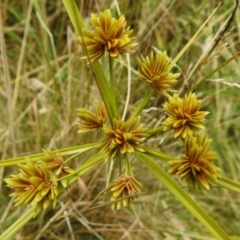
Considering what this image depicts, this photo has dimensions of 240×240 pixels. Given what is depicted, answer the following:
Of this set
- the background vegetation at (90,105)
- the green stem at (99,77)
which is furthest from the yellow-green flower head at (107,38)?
the background vegetation at (90,105)

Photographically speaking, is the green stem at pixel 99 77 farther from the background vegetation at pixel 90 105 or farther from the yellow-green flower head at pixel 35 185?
the background vegetation at pixel 90 105

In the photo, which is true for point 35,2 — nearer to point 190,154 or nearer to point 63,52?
point 63,52

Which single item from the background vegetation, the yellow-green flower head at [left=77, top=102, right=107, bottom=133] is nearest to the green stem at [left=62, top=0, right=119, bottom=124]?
the yellow-green flower head at [left=77, top=102, right=107, bottom=133]

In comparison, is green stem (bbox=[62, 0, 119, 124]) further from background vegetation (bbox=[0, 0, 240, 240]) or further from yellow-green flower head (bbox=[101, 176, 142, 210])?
background vegetation (bbox=[0, 0, 240, 240])

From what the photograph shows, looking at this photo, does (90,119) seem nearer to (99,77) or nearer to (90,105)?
(99,77)

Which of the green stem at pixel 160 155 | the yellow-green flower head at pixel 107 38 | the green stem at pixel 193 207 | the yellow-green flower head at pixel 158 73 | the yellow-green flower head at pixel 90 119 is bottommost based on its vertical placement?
the green stem at pixel 193 207

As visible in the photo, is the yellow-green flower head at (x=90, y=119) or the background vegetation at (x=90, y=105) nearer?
the yellow-green flower head at (x=90, y=119)

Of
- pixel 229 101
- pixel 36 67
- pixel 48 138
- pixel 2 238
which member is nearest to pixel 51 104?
pixel 48 138

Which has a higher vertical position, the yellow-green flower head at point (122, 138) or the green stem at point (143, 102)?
the green stem at point (143, 102)
